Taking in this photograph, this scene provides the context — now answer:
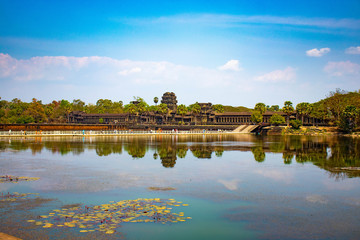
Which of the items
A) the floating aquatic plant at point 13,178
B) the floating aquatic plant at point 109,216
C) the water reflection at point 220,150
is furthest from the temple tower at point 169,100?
the floating aquatic plant at point 109,216

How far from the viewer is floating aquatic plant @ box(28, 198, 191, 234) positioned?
13.1 metres

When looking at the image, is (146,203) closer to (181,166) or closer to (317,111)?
(181,166)

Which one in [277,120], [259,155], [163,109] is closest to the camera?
[259,155]

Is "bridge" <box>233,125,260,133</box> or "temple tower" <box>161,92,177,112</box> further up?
"temple tower" <box>161,92,177,112</box>

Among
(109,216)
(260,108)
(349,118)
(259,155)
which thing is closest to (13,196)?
(109,216)

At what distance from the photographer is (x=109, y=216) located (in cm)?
1419

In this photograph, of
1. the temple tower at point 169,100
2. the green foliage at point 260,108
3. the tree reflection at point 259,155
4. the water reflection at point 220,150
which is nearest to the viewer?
the water reflection at point 220,150

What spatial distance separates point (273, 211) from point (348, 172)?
46.3 feet

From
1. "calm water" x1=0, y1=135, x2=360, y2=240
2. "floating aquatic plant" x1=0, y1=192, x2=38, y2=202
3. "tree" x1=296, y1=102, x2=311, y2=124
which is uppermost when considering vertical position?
"tree" x1=296, y1=102, x2=311, y2=124

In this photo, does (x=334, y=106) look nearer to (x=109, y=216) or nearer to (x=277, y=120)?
(x=277, y=120)

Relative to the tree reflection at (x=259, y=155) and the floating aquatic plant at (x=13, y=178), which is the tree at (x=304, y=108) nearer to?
the tree reflection at (x=259, y=155)

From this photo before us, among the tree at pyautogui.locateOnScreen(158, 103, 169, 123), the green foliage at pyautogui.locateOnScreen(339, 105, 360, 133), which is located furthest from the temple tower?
the green foliage at pyautogui.locateOnScreen(339, 105, 360, 133)

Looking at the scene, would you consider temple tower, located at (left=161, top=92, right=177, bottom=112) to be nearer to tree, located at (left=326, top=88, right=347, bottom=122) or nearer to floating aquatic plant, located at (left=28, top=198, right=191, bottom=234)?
tree, located at (left=326, top=88, right=347, bottom=122)

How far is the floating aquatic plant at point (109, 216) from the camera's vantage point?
42.9 ft
